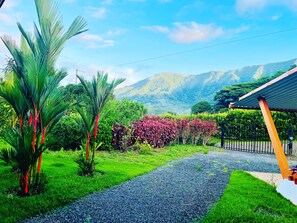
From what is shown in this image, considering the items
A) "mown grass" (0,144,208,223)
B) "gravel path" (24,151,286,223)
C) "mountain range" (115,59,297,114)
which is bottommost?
"gravel path" (24,151,286,223)

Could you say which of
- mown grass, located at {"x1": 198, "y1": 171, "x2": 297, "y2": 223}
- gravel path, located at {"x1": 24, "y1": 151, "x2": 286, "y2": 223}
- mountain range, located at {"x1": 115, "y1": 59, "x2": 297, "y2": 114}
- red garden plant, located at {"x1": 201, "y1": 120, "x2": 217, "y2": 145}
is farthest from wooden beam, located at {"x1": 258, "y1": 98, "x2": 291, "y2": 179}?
mountain range, located at {"x1": 115, "y1": 59, "x2": 297, "y2": 114}

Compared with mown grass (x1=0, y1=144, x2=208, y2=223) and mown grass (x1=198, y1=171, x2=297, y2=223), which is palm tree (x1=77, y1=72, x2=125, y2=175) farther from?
mown grass (x1=198, y1=171, x2=297, y2=223)

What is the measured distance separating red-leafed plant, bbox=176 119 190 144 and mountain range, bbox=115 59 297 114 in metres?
35.5

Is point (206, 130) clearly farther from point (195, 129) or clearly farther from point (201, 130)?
point (195, 129)

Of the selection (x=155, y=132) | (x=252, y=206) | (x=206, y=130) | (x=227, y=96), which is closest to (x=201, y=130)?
(x=206, y=130)

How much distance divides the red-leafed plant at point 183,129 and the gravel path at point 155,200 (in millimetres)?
6283

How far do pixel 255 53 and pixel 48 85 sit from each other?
33825 mm

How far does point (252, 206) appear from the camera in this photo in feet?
14.6

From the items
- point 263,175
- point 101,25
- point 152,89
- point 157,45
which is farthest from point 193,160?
point 152,89

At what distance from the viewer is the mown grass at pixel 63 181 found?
3.88 metres

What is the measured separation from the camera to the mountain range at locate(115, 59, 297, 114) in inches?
2150

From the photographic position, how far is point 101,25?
16312mm

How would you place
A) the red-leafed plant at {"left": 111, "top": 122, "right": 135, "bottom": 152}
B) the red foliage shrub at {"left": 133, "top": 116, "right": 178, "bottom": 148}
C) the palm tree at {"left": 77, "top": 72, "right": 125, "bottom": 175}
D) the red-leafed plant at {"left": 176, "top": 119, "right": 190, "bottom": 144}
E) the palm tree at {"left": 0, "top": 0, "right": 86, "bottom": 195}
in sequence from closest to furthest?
the palm tree at {"left": 0, "top": 0, "right": 86, "bottom": 195}, the palm tree at {"left": 77, "top": 72, "right": 125, "bottom": 175}, the red-leafed plant at {"left": 111, "top": 122, "right": 135, "bottom": 152}, the red foliage shrub at {"left": 133, "top": 116, "right": 178, "bottom": 148}, the red-leafed plant at {"left": 176, "top": 119, "right": 190, "bottom": 144}

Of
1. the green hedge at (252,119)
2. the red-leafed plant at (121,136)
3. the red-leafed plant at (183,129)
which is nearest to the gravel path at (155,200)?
the red-leafed plant at (121,136)
